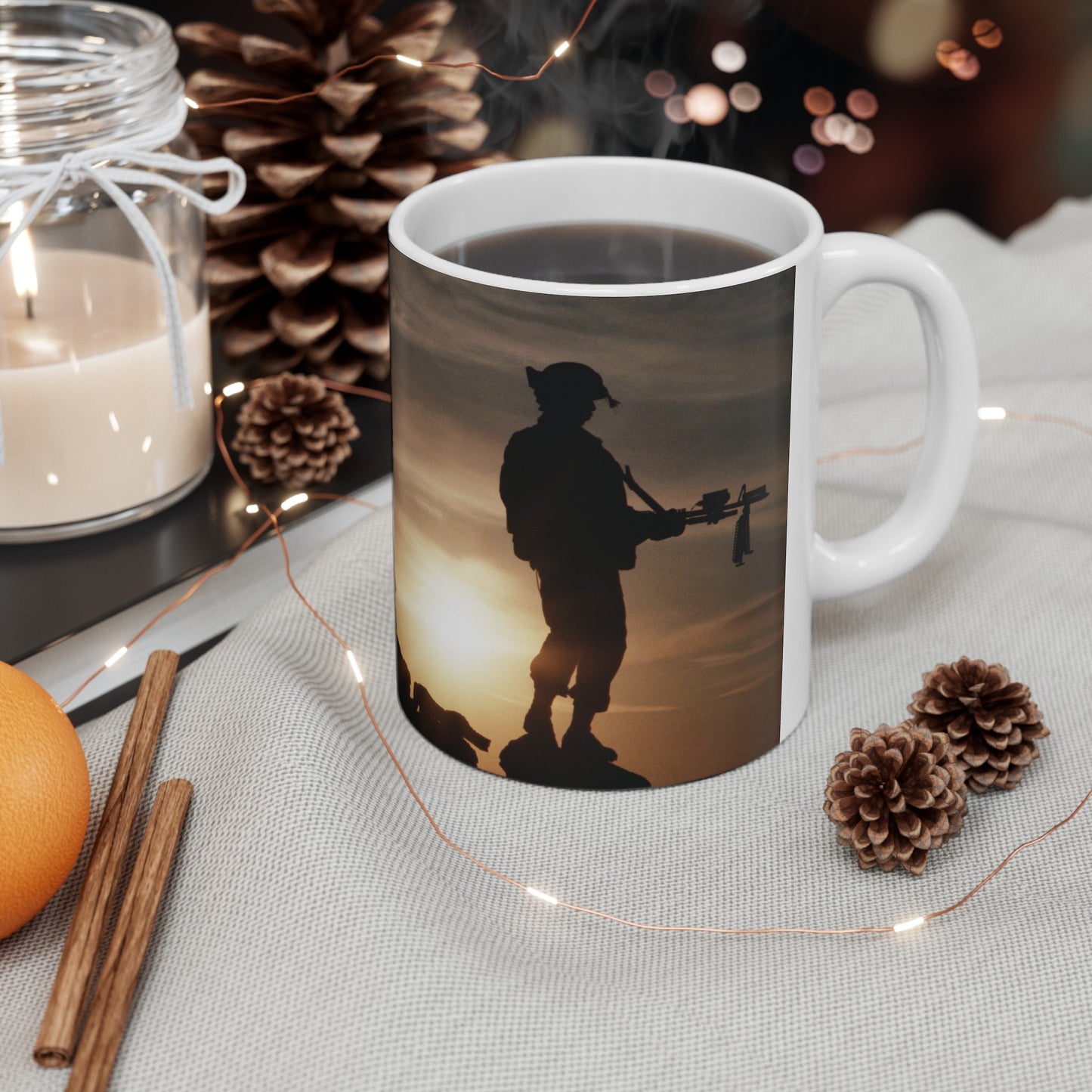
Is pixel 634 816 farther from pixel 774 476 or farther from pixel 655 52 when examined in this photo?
pixel 655 52

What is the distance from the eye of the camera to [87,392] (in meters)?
0.65

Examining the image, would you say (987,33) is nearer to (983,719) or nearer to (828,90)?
(828,90)

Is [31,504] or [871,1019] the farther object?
[31,504]

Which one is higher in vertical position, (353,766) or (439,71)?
(439,71)

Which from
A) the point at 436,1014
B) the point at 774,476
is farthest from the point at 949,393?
the point at 436,1014

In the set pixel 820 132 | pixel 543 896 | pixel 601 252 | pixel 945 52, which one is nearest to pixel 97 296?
pixel 601 252

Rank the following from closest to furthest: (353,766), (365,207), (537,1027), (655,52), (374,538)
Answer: (537,1027) < (353,766) < (374,538) < (365,207) < (655,52)

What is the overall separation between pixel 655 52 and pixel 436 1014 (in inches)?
30.0

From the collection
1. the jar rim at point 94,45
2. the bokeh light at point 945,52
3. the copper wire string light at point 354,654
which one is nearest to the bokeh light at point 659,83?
the copper wire string light at point 354,654

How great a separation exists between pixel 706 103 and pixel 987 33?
274mm

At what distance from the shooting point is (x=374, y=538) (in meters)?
0.66

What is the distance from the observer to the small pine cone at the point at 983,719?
0.53 metres

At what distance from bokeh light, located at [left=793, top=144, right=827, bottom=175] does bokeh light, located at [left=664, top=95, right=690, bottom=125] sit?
12 centimetres

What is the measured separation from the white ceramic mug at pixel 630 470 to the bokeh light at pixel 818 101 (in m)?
0.55
